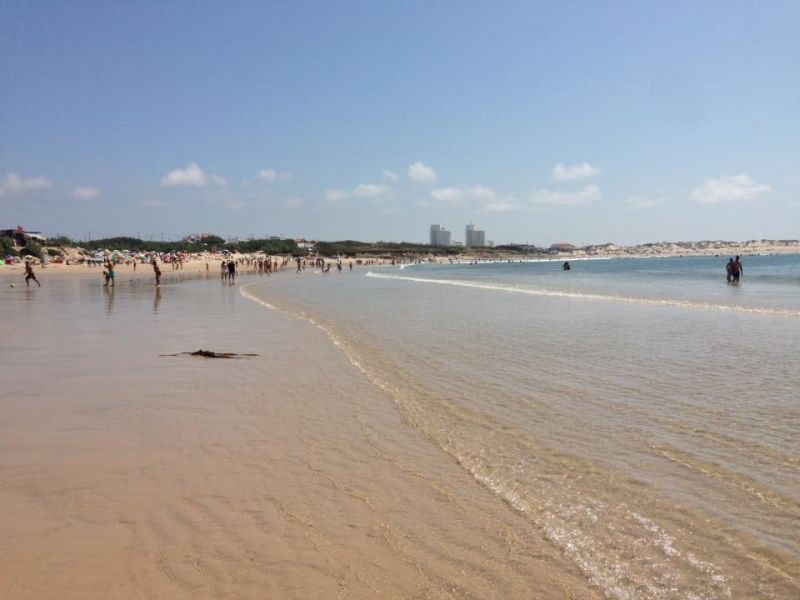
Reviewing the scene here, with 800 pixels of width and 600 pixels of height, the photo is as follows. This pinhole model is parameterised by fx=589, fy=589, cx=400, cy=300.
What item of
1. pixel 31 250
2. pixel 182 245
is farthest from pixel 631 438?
pixel 182 245

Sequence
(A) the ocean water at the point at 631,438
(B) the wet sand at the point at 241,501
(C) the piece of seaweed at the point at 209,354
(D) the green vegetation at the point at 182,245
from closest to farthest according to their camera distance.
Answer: (B) the wet sand at the point at 241,501 → (A) the ocean water at the point at 631,438 → (C) the piece of seaweed at the point at 209,354 → (D) the green vegetation at the point at 182,245

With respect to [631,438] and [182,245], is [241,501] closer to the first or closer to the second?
[631,438]

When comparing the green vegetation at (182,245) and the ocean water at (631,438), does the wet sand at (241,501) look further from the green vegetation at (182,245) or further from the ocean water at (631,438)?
the green vegetation at (182,245)

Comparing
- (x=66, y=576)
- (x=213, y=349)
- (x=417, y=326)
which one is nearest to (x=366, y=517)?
(x=66, y=576)

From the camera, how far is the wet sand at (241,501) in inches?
136

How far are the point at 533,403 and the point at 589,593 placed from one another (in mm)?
4442

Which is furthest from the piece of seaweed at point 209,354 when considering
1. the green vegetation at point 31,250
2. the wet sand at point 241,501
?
the green vegetation at point 31,250

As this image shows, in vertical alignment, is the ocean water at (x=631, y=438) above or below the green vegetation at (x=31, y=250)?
below

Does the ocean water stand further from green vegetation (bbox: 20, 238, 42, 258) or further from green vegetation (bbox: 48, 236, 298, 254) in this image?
green vegetation (bbox: 48, 236, 298, 254)

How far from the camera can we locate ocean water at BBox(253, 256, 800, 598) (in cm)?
378

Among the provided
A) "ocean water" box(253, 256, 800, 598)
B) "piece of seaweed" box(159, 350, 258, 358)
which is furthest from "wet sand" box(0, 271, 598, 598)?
"piece of seaweed" box(159, 350, 258, 358)

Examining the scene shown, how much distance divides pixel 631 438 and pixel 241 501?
13.1 ft

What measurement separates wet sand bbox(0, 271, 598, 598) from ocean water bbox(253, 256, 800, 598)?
0.40 meters

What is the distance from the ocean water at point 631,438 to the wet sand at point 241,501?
40cm
